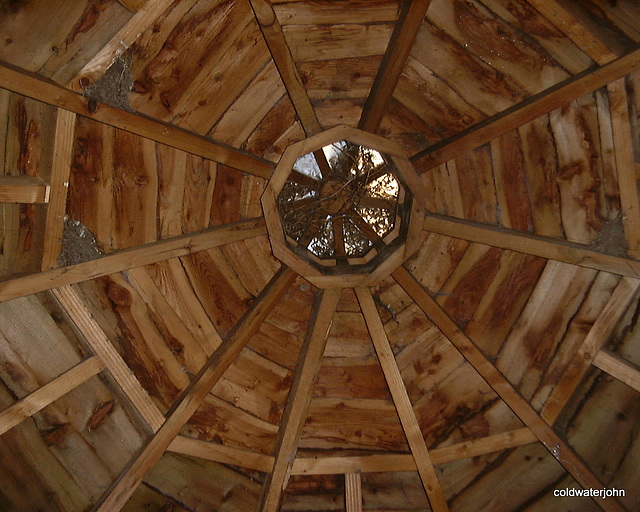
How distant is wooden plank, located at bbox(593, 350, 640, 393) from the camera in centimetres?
A: 409

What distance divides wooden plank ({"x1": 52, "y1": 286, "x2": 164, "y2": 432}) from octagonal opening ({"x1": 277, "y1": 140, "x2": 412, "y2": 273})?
202 centimetres

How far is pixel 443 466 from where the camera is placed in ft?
15.6

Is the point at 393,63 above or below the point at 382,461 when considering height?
above

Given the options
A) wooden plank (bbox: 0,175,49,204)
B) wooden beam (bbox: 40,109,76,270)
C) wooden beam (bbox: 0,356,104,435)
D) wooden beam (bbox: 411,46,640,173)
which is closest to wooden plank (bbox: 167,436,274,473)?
wooden beam (bbox: 0,356,104,435)

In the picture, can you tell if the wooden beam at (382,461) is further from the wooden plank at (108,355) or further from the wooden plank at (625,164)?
the wooden plank at (625,164)

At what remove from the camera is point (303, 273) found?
474 cm

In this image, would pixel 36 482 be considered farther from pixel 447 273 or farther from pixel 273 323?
pixel 447 273

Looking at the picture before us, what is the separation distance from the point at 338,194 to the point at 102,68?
2617mm

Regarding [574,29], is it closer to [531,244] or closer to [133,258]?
[531,244]

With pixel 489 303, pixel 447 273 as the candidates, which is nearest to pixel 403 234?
pixel 447 273

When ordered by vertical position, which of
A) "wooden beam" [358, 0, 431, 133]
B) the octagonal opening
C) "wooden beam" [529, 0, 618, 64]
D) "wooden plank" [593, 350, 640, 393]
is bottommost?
"wooden plank" [593, 350, 640, 393]

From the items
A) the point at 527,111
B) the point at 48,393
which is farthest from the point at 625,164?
the point at 48,393

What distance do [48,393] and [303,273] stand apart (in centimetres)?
212

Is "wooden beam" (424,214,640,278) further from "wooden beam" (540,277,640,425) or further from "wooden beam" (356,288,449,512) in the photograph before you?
"wooden beam" (356,288,449,512)
